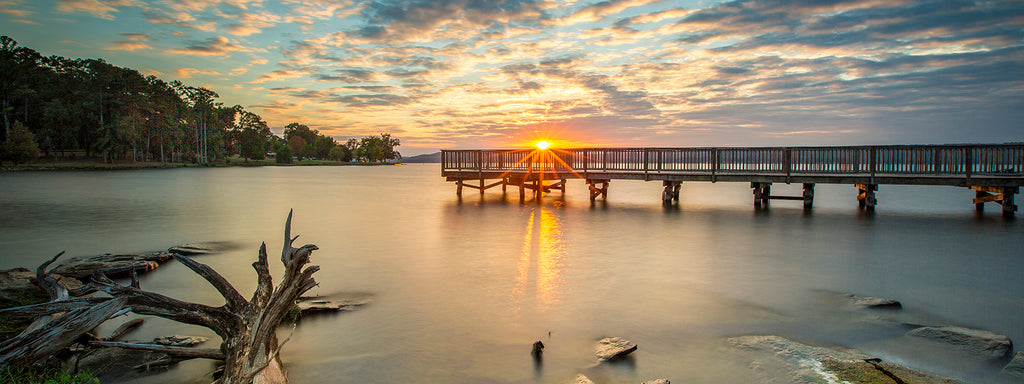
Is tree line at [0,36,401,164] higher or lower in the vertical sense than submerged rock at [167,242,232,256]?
higher

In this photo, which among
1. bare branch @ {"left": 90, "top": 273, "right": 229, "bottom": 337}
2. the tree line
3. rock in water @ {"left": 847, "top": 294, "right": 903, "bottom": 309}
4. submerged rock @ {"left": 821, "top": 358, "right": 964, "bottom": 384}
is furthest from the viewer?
the tree line

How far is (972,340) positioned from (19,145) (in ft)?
309

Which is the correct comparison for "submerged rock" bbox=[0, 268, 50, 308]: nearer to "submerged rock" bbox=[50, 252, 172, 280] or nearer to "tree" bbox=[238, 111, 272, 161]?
"submerged rock" bbox=[50, 252, 172, 280]

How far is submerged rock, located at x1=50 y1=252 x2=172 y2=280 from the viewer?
34.6ft

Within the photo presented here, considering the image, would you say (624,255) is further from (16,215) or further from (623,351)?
(16,215)

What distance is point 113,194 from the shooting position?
37.7 metres

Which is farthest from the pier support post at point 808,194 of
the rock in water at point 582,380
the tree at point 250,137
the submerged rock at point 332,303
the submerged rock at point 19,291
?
the tree at point 250,137

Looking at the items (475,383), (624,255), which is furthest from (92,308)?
(624,255)

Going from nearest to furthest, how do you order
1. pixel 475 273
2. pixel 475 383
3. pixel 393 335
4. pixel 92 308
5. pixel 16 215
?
pixel 92 308 < pixel 475 383 < pixel 393 335 < pixel 475 273 < pixel 16 215

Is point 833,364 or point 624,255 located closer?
point 833,364

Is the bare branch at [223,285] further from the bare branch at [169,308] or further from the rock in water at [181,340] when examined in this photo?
the rock in water at [181,340]

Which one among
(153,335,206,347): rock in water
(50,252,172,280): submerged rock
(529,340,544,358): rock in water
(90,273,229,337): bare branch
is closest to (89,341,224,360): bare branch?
(90,273,229,337): bare branch

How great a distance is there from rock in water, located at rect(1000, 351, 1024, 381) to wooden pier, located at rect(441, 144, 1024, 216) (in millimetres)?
18518

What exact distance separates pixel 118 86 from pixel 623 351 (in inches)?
4521
